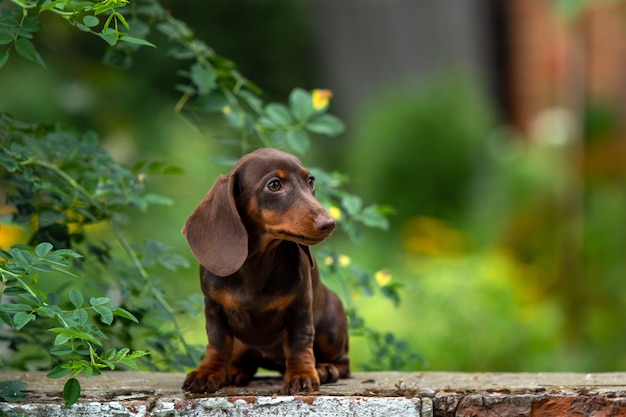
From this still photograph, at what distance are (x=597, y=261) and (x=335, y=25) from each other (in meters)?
6.77

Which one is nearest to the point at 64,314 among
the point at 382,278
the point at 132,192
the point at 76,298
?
the point at 76,298

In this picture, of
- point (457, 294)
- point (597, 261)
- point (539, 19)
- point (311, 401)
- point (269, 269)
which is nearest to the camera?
point (311, 401)

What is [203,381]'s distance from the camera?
2838 mm

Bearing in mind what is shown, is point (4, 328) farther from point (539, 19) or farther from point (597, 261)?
point (539, 19)

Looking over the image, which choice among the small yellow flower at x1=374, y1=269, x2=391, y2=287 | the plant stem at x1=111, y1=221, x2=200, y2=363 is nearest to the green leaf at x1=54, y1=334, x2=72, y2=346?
the plant stem at x1=111, y1=221, x2=200, y2=363

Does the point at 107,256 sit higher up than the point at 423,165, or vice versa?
the point at 423,165

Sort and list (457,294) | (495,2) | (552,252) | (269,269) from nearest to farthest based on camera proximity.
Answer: (269,269) → (457,294) → (552,252) → (495,2)

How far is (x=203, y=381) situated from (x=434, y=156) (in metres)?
6.60

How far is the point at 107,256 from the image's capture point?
3.70 metres

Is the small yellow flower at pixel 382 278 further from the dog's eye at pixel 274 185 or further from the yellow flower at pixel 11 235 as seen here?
the yellow flower at pixel 11 235

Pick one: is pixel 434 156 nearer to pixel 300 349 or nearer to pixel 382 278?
pixel 382 278

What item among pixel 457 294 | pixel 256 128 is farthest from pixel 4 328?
pixel 457 294

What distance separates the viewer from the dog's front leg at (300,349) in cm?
285

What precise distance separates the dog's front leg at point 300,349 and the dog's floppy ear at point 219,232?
0.27m
